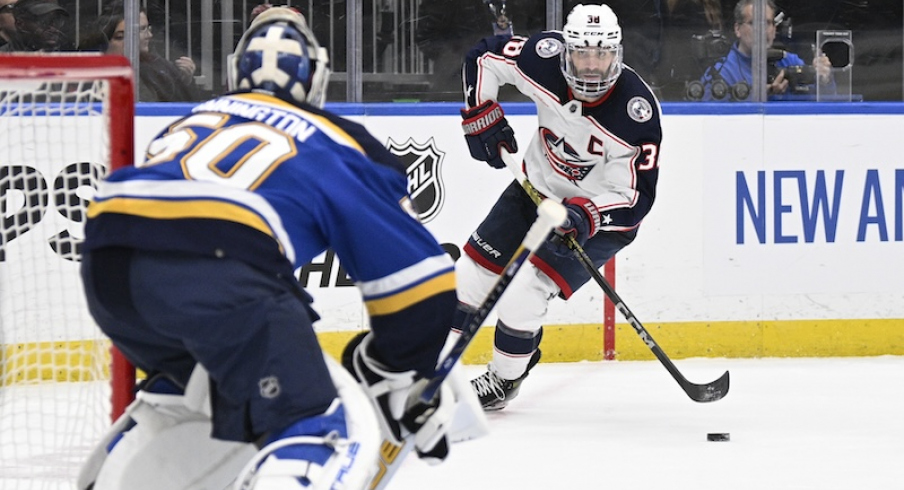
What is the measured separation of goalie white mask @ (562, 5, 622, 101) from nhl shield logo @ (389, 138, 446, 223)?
2.90 ft

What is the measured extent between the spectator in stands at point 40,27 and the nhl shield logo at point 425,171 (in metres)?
1.09

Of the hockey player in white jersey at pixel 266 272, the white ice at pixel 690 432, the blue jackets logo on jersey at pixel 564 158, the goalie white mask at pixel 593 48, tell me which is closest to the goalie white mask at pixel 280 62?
the hockey player in white jersey at pixel 266 272

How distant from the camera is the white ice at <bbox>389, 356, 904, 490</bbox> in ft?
10.6

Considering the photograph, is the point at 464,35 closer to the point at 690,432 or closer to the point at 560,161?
the point at 560,161

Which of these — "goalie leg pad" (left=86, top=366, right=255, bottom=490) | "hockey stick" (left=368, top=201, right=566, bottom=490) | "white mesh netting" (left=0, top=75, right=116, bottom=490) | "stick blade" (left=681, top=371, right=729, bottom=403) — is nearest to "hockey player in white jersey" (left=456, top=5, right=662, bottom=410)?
"stick blade" (left=681, top=371, right=729, bottom=403)

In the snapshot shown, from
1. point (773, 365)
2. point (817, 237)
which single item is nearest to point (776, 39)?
point (817, 237)

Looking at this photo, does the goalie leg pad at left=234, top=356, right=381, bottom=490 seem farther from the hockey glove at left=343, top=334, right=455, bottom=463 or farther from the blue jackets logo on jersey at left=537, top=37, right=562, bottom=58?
the blue jackets logo on jersey at left=537, top=37, right=562, bottom=58

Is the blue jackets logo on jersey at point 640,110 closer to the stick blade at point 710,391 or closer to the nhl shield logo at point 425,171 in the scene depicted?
the stick blade at point 710,391

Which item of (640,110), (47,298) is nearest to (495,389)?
(640,110)

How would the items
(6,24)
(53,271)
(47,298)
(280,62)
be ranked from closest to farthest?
(280,62) → (53,271) → (47,298) → (6,24)

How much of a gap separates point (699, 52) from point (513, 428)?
184 centimetres

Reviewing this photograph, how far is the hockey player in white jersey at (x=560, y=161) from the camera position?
157 inches

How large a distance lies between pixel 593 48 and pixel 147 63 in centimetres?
156

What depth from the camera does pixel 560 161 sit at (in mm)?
4188
